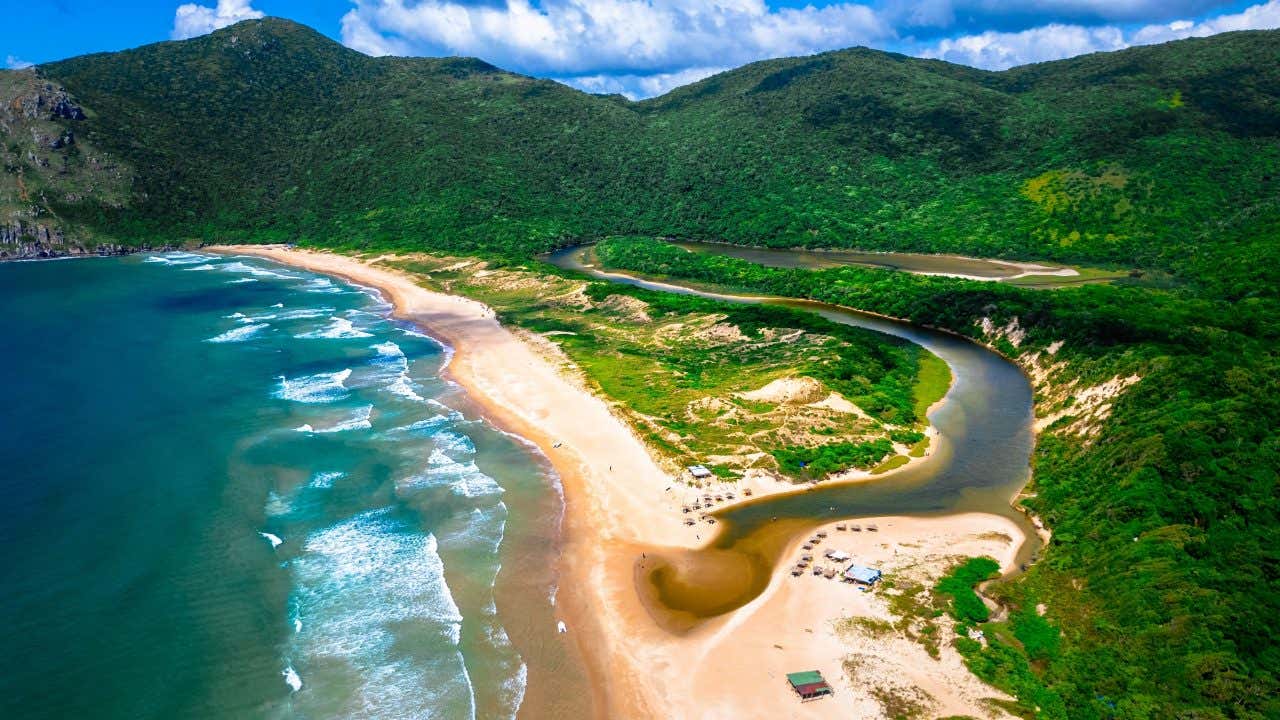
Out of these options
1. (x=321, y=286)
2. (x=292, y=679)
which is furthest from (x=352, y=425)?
(x=321, y=286)

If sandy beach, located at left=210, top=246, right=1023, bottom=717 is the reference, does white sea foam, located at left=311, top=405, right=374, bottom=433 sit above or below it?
above

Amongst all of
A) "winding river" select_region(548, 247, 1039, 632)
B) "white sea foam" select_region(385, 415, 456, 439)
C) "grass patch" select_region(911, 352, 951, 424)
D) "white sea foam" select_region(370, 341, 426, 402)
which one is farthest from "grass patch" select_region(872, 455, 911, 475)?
"white sea foam" select_region(370, 341, 426, 402)

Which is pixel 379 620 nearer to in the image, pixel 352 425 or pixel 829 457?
pixel 352 425

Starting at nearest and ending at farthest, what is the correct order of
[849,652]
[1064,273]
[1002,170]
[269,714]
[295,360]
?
[269,714]
[849,652]
[295,360]
[1064,273]
[1002,170]

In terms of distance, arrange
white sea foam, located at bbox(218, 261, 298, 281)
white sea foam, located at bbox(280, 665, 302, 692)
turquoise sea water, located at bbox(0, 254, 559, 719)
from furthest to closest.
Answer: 1. white sea foam, located at bbox(218, 261, 298, 281)
2. turquoise sea water, located at bbox(0, 254, 559, 719)
3. white sea foam, located at bbox(280, 665, 302, 692)

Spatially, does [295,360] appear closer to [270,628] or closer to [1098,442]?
[270,628]

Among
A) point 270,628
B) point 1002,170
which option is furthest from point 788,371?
point 1002,170

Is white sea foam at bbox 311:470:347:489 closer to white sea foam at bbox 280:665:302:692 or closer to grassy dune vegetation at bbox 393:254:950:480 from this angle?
white sea foam at bbox 280:665:302:692

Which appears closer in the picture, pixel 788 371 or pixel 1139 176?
pixel 788 371
